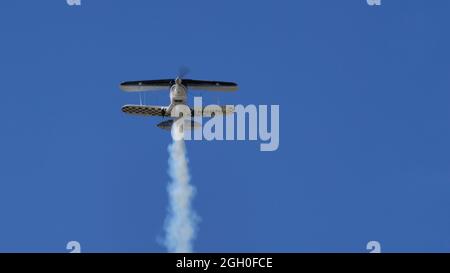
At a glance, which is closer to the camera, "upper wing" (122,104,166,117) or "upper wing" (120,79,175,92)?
"upper wing" (122,104,166,117)

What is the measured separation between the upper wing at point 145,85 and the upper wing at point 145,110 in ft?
15.5

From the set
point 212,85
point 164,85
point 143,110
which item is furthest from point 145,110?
point 212,85

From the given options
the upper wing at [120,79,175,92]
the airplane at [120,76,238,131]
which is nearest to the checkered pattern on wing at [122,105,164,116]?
the airplane at [120,76,238,131]

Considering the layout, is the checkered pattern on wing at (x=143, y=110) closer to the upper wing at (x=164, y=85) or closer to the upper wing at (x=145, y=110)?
the upper wing at (x=145, y=110)

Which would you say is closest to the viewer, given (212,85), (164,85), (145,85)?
(164,85)

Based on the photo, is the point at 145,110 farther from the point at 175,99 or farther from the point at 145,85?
the point at 145,85

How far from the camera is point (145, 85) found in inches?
5157

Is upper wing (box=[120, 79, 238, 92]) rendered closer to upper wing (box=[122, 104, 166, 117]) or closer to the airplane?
the airplane

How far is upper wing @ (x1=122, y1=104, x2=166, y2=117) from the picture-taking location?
125 m

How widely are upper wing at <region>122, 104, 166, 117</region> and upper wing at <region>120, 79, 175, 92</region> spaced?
4739 millimetres

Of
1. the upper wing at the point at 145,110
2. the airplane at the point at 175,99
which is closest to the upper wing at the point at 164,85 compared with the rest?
the airplane at the point at 175,99

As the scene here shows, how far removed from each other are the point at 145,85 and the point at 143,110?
→ 252 inches
